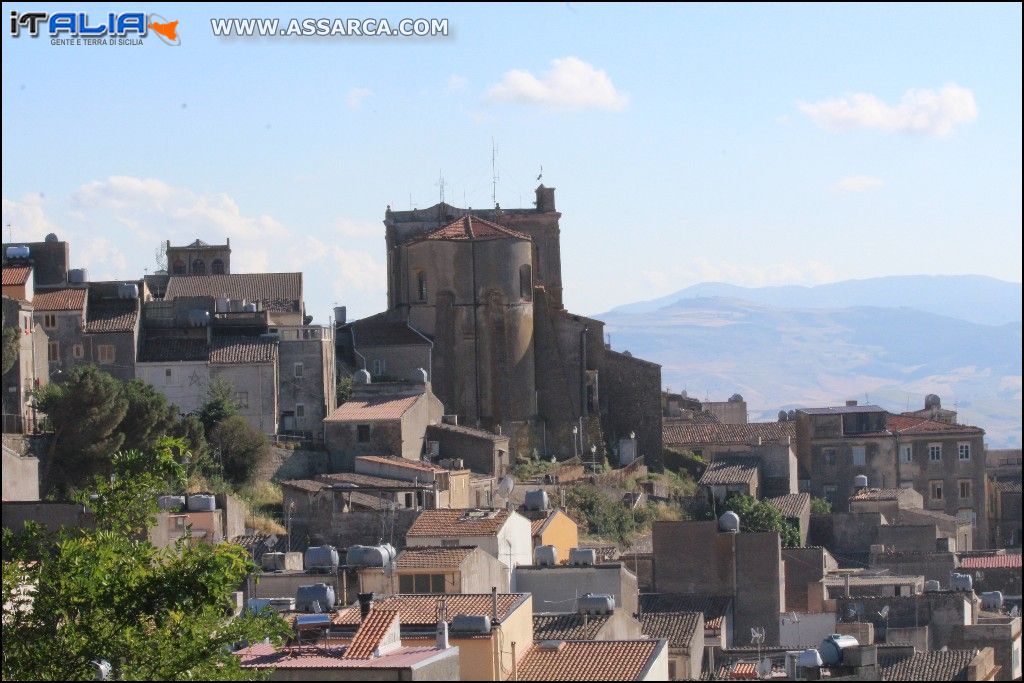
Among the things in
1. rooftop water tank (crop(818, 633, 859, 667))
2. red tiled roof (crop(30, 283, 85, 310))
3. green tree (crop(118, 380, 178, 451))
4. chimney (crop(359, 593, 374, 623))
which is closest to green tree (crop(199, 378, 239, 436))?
green tree (crop(118, 380, 178, 451))

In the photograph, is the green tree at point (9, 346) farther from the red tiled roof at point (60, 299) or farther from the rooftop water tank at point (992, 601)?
the rooftop water tank at point (992, 601)

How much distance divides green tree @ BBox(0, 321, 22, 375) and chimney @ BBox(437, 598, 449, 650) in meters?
17.2

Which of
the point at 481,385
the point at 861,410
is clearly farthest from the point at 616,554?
the point at 861,410

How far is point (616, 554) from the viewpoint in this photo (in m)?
51.3

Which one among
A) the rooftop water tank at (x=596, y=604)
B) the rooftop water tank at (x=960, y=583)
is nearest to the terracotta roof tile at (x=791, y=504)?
the rooftop water tank at (x=960, y=583)

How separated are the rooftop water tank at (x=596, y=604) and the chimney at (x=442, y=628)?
4740 millimetres

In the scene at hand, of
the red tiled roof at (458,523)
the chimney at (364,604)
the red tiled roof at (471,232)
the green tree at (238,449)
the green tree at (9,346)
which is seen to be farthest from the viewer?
the red tiled roof at (471,232)

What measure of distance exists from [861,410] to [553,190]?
13.3 metres

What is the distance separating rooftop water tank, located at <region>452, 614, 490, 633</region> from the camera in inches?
1273

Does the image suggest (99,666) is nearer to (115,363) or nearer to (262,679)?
(262,679)

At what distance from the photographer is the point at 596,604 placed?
38.7 meters

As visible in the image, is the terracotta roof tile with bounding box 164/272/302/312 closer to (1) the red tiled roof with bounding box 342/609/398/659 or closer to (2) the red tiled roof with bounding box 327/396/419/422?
(2) the red tiled roof with bounding box 327/396/419/422

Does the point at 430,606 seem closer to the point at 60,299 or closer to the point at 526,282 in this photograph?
the point at 60,299

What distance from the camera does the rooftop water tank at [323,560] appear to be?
4016 centimetres
